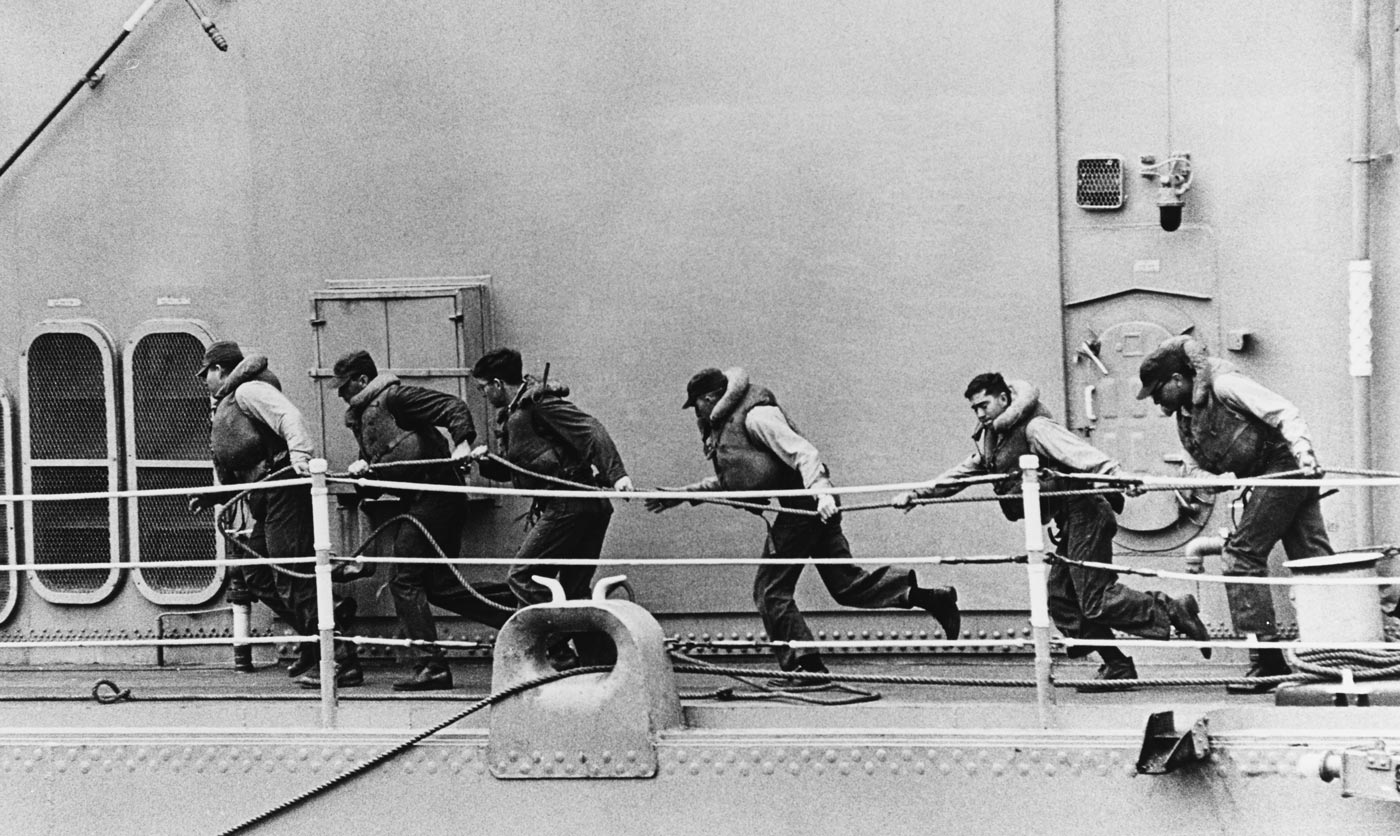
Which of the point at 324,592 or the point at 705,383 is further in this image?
the point at 705,383

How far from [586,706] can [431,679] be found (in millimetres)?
1544

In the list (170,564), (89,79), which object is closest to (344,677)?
(170,564)

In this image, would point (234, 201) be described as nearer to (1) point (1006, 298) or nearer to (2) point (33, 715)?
(2) point (33, 715)

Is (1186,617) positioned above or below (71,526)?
below

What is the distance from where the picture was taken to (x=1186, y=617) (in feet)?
23.0

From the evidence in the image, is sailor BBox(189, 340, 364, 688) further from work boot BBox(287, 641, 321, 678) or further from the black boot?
the black boot

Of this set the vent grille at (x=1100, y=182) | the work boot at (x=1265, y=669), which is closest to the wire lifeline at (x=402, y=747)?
the work boot at (x=1265, y=669)

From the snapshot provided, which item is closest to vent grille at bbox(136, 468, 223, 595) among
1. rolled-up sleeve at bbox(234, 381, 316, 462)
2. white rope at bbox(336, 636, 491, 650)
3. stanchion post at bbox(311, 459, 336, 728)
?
rolled-up sleeve at bbox(234, 381, 316, 462)

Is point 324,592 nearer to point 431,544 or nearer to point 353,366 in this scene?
point 431,544

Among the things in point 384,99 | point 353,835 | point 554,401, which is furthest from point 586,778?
point 384,99

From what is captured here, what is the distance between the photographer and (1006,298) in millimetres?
7625

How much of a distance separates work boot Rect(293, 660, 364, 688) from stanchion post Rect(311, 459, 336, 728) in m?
1.11

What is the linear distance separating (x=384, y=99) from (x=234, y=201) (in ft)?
2.77

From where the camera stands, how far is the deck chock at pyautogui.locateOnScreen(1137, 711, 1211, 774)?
555 centimetres
